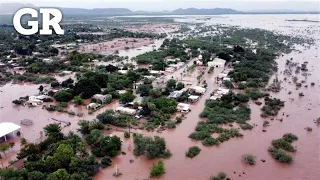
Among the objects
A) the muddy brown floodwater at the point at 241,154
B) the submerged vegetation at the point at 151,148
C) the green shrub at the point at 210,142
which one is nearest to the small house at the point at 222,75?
the muddy brown floodwater at the point at 241,154

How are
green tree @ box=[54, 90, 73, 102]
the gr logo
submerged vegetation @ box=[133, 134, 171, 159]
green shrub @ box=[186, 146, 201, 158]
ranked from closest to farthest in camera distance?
the gr logo
submerged vegetation @ box=[133, 134, 171, 159]
green shrub @ box=[186, 146, 201, 158]
green tree @ box=[54, 90, 73, 102]

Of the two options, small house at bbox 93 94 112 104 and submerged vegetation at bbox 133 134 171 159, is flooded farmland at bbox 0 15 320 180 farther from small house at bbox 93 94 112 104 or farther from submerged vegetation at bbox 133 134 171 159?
small house at bbox 93 94 112 104

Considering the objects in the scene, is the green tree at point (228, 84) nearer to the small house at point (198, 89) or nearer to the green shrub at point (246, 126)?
the small house at point (198, 89)

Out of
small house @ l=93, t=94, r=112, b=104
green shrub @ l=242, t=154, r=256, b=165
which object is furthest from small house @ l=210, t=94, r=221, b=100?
green shrub @ l=242, t=154, r=256, b=165

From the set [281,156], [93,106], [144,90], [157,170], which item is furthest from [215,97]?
[157,170]

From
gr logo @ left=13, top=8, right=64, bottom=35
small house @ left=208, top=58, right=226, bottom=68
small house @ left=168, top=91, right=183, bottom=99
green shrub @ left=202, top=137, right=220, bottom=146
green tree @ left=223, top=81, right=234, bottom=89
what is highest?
gr logo @ left=13, top=8, right=64, bottom=35

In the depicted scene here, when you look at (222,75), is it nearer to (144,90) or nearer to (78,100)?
(144,90)

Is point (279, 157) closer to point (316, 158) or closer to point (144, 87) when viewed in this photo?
point (316, 158)
